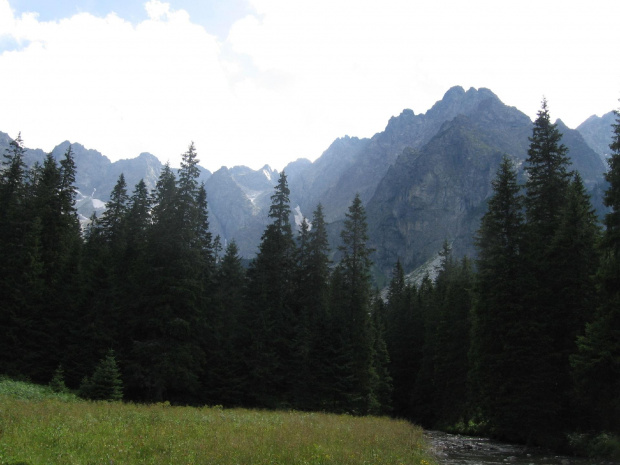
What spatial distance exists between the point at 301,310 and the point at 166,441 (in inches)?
1017

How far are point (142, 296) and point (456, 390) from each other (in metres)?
31.3

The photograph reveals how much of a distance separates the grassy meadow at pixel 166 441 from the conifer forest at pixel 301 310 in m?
10.2

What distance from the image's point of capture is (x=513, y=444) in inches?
993

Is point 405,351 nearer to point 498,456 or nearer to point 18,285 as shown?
point 498,456

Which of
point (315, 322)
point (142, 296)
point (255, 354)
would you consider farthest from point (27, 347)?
point (315, 322)

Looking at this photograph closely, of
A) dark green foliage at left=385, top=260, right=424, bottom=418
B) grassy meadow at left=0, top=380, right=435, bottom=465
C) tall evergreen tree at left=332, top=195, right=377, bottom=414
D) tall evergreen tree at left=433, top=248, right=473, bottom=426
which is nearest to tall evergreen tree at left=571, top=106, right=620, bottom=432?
grassy meadow at left=0, top=380, right=435, bottom=465

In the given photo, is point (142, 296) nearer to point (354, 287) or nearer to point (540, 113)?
point (354, 287)

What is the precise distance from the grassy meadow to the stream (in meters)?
4.45

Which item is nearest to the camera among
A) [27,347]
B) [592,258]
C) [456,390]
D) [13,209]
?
[592,258]

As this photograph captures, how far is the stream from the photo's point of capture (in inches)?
713

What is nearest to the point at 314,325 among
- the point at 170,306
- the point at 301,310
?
the point at 301,310

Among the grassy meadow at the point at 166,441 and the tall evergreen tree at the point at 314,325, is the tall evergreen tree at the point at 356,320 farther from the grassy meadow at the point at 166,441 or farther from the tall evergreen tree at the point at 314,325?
the grassy meadow at the point at 166,441

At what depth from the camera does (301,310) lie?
37.2 m

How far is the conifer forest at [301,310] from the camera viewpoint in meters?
23.8
